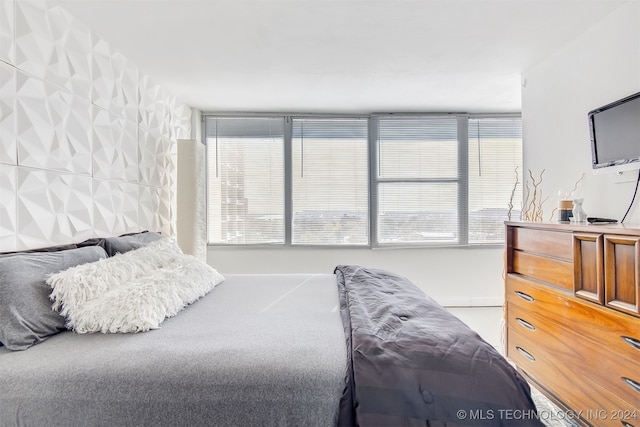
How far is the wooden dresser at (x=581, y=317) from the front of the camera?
1.42 m

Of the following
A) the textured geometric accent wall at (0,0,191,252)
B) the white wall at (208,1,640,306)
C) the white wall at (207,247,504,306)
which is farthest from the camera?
the white wall at (207,247,504,306)

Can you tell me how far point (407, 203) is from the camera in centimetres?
401

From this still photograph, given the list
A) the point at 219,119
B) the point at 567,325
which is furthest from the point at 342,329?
the point at 219,119

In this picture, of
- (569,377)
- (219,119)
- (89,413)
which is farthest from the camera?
(219,119)

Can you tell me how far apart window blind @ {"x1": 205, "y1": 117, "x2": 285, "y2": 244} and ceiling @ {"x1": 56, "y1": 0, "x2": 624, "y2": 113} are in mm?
591

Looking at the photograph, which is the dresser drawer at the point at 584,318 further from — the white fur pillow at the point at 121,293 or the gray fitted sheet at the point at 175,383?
the white fur pillow at the point at 121,293

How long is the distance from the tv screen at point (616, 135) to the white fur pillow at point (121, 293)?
2.56m

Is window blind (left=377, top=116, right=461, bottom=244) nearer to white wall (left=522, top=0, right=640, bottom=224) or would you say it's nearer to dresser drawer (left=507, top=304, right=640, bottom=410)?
white wall (left=522, top=0, right=640, bottom=224)

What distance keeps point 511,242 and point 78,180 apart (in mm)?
3008

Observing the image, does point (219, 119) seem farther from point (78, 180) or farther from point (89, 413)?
point (89, 413)

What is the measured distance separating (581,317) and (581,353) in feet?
0.61

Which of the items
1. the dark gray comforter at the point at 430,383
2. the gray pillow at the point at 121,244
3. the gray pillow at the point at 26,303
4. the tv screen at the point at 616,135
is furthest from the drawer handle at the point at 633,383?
the gray pillow at the point at 121,244

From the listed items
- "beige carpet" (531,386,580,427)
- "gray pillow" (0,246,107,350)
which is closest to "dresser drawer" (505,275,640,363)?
"beige carpet" (531,386,580,427)

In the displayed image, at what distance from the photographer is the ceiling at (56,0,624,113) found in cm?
193
